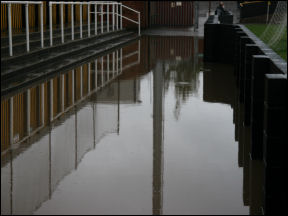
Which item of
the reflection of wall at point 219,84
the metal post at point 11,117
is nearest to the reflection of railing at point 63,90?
the metal post at point 11,117

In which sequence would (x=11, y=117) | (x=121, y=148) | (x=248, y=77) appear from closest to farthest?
(x=121, y=148)
(x=11, y=117)
(x=248, y=77)

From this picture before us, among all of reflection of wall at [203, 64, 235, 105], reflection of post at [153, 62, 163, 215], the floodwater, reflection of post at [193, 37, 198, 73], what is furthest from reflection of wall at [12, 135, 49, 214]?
reflection of post at [193, 37, 198, 73]

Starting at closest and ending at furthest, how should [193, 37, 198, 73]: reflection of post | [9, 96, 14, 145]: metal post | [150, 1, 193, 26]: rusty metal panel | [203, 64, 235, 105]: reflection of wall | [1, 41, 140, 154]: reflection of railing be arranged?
[9, 96, 14, 145]: metal post → [1, 41, 140, 154]: reflection of railing → [203, 64, 235, 105]: reflection of wall → [193, 37, 198, 73]: reflection of post → [150, 1, 193, 26]: rusty metal panel

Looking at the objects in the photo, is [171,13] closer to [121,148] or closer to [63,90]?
[63,90]

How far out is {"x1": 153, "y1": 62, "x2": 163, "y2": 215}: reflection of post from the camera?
21.4 ft

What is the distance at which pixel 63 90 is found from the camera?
13594 mm

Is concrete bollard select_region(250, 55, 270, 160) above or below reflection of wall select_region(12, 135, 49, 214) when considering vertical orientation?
above

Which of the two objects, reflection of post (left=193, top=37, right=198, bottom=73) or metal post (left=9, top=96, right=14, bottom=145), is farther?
reflection of post (left=193, top=37, right=198, bottom=73)

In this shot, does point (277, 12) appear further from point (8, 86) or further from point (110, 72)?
point (8, 86)

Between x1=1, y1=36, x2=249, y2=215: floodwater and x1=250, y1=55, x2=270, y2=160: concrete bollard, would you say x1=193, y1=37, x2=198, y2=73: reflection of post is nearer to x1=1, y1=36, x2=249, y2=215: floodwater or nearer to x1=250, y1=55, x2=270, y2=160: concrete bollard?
x1=1, y1=36, x2=249, y2=215: floodwater

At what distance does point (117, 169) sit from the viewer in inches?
304

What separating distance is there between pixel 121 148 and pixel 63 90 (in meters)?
4.96

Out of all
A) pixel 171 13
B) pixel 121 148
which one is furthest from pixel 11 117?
pixel 171 13

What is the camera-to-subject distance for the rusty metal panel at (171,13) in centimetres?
4262
